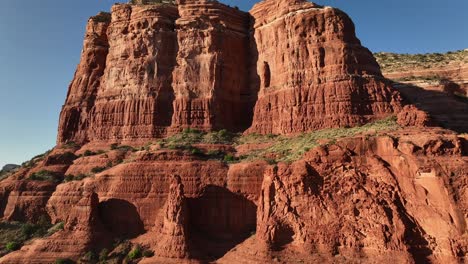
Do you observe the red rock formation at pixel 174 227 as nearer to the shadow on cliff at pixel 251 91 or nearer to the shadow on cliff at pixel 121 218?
the shadow on cliff at pixel 121 218

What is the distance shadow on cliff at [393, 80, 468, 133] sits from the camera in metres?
51.8

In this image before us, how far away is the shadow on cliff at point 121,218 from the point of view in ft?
118

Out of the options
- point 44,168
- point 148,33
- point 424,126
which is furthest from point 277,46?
point 44,168

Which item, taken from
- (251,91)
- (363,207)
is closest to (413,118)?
(363,207)

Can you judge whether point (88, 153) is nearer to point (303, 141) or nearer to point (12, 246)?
point (12, 246)

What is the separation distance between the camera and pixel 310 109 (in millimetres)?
42500

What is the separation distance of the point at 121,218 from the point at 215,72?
78.9ft

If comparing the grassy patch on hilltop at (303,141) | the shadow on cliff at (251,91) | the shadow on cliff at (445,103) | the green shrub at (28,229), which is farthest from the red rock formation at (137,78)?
the shadow on cliff at (445,103)

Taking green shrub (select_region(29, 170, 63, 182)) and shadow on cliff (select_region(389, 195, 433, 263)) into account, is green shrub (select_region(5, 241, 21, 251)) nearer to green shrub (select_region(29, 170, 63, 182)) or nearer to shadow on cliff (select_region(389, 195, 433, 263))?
green shrub (select_region(29, 170, 63, 182))

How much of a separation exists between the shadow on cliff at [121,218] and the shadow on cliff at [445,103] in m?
36.7

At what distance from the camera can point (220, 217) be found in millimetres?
34625

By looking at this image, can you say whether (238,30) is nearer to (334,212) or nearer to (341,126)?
(341,126)

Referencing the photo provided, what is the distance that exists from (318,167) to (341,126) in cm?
1052

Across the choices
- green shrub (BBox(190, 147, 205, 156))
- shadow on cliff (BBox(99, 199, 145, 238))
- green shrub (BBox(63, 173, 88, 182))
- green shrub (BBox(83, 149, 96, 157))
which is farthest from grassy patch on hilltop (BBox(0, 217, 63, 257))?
green shrub (BBox(190, 147, 205, 156))
